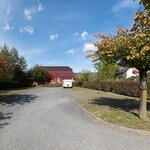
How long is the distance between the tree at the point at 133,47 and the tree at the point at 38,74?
45244 millimetres

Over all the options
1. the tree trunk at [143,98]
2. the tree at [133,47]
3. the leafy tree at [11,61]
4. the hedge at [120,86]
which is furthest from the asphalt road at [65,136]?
the leafy tree at [11,61]

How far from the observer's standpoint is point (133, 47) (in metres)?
9.86

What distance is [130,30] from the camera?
36.1 feet

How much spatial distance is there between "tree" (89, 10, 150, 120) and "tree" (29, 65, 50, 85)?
148 ft

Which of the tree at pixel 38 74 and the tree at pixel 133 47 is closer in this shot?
the tree at pixel 133 47

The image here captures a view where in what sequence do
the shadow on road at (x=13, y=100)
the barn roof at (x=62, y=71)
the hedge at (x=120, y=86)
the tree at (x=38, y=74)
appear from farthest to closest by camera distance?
the barn roof at (x=62, y=71)
the tree at (x=38, y=74)
the hedge at (x=120, y=86)
the shadow on road at (x=13, y=100)

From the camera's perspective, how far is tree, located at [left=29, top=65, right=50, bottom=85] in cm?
5586

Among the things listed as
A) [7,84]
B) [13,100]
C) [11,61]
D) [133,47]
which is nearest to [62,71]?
[11,61]

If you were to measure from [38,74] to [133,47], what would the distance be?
1877 inches

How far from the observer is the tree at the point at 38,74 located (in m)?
55.9

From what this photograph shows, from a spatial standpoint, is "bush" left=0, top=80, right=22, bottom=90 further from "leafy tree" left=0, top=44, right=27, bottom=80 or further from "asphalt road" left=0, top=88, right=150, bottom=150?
"asphalt road" left=0, top=88, right=150, bottom=150

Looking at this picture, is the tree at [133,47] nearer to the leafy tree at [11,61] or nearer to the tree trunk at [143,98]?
the tree trunk at [143,98]

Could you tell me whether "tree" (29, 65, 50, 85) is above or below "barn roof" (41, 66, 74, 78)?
below

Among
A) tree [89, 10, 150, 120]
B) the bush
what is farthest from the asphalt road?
the bush
